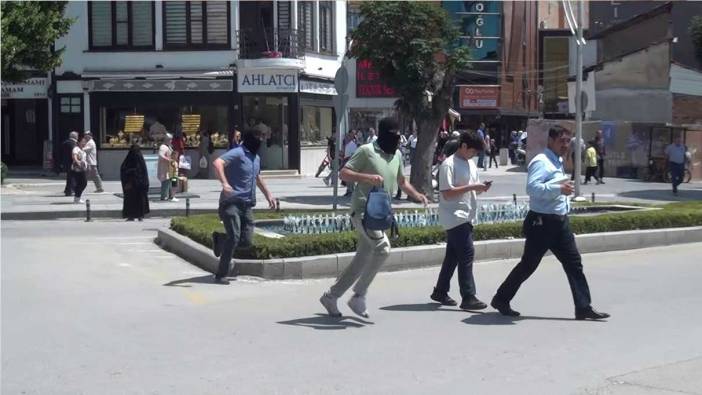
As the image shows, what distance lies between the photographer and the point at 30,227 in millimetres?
19875

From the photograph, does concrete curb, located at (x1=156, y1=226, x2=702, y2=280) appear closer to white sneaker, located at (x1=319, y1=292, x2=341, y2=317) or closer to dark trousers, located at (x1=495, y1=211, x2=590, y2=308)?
white sneaker, located at (x1=319, y1=292, x2=341, y2=317)

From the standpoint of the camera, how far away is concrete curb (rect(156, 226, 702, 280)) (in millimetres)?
12117

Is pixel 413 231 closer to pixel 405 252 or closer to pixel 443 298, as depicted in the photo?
pixel 405 252

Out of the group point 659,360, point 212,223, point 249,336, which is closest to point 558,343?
point 659,360

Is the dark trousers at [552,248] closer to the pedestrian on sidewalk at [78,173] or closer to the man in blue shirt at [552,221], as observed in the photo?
the man in blue shirt at [552,221]

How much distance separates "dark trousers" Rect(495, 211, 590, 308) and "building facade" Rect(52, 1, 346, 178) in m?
26.4

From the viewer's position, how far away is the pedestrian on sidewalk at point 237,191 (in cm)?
1124

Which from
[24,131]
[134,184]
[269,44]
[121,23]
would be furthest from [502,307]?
[24,131]

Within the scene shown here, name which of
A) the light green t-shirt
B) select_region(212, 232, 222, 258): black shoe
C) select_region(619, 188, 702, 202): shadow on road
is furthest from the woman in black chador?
select_region(619, 188, 702, 202): shadow on road

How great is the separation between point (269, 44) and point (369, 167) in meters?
27.3

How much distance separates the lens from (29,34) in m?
29.6

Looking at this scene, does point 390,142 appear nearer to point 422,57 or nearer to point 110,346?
point 110,346

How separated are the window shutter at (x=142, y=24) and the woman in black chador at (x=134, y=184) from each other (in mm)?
16273

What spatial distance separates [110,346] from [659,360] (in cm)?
464
